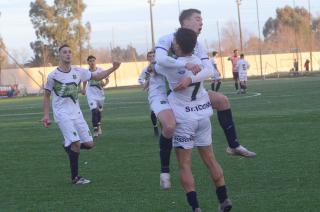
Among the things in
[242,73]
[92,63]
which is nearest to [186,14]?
[92,63]

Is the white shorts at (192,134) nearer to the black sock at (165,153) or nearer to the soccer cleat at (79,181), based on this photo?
the black sock at (165,153)

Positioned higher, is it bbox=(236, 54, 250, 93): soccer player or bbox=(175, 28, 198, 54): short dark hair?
bbox=(175, 28, 198, 54): short dark hair

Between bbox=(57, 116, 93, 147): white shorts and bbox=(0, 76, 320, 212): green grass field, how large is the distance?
0.63m

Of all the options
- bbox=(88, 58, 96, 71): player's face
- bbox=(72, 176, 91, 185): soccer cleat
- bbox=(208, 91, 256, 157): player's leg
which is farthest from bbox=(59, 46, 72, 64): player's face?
bbox=(88, 58, 96, 71): player's face

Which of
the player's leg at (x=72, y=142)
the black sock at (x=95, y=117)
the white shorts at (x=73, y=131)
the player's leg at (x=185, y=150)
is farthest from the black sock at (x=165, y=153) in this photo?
the black sock at (x=95, y=117)

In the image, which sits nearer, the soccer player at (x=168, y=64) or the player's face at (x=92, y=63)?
the soccer player at (x=168, y=64)

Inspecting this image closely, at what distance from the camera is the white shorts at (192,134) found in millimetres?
7211

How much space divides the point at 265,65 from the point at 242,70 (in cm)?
4675

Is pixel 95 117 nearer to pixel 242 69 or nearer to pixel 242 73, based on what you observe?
Result: pixel 242 73

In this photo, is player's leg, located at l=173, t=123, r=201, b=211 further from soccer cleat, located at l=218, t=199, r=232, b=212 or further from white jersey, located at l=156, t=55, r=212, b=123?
soccer cleat, located at l=218, t=199, r=232, b=212

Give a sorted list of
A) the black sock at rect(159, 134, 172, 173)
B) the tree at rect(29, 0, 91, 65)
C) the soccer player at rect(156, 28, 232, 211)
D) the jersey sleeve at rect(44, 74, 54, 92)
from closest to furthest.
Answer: the soccer player at rect(156, 28, 232, 211)
the black sock at rect(159, 134, 172, 173)
the jersey sleeve at rect(44, 74, 54, 92)
the tree at rect(29, 0, 91, 65)

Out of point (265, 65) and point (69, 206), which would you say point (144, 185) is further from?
point (265, 65)

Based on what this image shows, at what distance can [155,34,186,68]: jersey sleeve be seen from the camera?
7.15 m

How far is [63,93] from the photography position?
1073 cm
